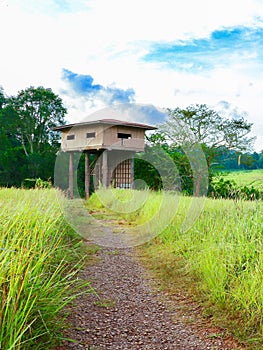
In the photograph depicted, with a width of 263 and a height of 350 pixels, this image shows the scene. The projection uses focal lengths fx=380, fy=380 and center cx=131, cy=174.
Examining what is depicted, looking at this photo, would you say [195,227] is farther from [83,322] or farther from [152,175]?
[152,175]

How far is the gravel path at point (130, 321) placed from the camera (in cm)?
304

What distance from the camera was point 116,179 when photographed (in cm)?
1823

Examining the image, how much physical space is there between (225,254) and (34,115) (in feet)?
88.7

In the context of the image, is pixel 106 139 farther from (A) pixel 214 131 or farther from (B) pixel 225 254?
(B) pixel 225 254

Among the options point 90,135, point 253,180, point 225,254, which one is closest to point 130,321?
point 225,254

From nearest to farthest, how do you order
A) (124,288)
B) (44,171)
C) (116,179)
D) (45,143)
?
(124,288)
(116,179)
(44,171)
(45,143)

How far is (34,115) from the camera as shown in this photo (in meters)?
29.2

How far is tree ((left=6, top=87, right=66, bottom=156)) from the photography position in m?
28.6

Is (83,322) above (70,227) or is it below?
below

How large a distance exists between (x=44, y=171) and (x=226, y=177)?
12.3 meters

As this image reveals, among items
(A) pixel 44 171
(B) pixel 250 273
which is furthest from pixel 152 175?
(B) pixel 250 273

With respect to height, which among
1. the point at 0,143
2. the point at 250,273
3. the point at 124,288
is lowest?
the point at 124,288

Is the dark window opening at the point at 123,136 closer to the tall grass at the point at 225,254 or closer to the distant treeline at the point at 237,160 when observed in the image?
the distant treeline at the point at 237,160

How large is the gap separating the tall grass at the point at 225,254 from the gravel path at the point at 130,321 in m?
0.39
